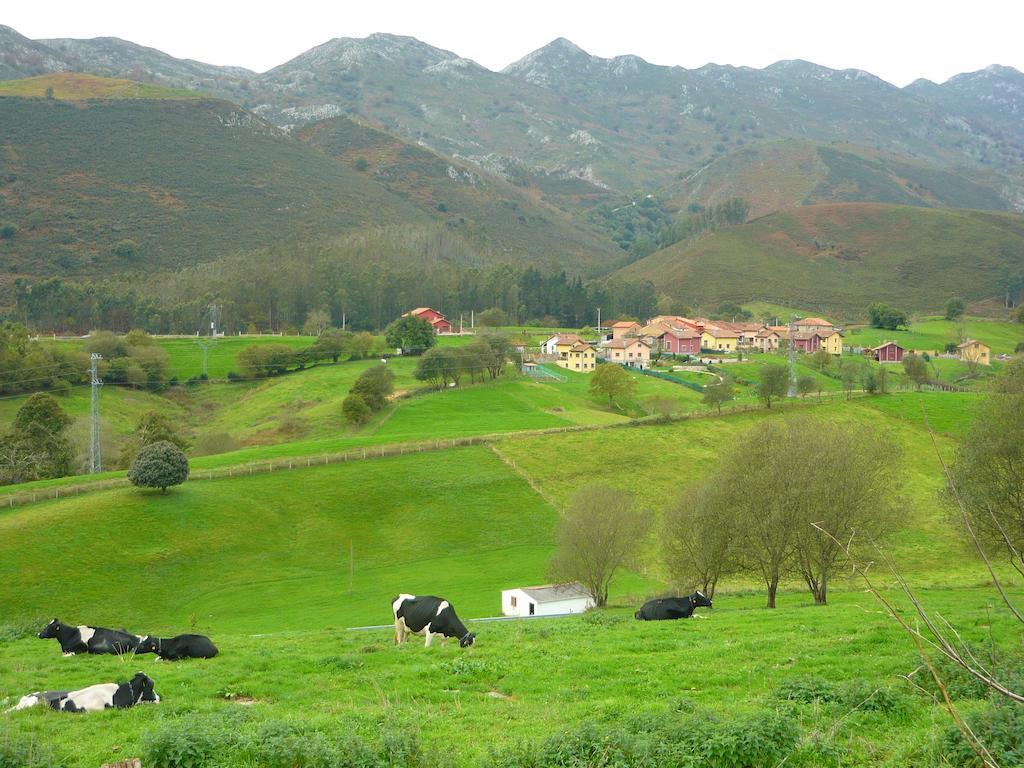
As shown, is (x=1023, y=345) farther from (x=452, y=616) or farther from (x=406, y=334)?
(x=452, y=616)

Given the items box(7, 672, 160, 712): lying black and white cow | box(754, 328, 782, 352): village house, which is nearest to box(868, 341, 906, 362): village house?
box(754, 328, 782, 352): village house

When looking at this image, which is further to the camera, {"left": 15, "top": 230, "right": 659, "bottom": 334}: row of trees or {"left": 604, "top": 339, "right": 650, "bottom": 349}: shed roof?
{"left": 15, "top": 230, "right": 659, "bottom": 334}: row of trees

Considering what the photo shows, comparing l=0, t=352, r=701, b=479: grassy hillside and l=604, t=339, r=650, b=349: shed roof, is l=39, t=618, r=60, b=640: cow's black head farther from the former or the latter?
l=604, t=339, r=650, b=349: shed roof

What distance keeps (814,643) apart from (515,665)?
21.0 ft

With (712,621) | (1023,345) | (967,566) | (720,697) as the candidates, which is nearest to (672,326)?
(1023,345)

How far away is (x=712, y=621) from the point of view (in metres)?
24.3

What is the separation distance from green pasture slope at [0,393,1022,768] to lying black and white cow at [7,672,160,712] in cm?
52

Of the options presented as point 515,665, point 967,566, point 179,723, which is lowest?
point 967,566

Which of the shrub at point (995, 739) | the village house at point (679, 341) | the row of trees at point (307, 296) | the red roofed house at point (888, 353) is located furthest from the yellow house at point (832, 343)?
the shrub at point (995, 739)

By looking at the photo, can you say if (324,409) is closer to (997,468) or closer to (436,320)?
(436,320)

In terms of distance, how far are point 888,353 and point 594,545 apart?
326 ft

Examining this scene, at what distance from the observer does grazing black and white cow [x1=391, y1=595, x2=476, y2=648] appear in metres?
21.1

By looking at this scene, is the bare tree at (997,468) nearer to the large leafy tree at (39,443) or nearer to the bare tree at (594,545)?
the bare tree at (594,545)

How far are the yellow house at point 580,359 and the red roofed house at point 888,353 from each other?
42.0 m
